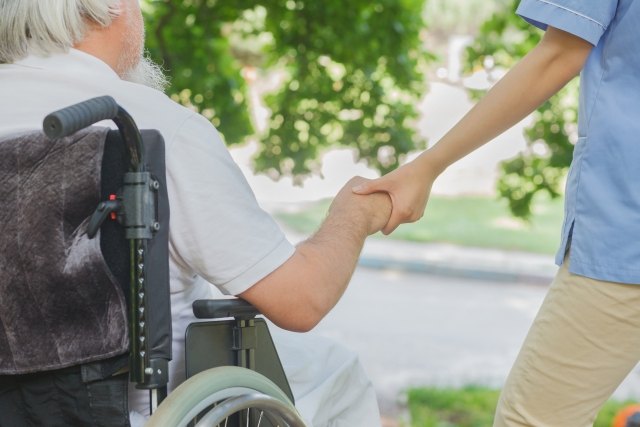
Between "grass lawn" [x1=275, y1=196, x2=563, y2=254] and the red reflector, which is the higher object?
the red reflector

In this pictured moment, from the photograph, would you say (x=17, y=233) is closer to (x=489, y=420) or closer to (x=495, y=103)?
(x=495, y=103)

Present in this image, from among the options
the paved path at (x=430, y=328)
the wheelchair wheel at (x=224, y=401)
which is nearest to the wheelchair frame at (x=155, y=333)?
the wheelchair wheel at (x=224, y=401)

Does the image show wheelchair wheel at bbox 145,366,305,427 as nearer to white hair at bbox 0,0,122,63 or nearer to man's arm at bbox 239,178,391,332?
man's arm at bbox 239,178,391,332

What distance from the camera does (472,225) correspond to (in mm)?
12680

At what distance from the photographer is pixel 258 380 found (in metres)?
1.69

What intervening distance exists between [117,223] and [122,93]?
0.26 m

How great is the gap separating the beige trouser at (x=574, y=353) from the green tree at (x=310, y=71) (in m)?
2.31

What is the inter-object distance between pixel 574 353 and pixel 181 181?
74cm

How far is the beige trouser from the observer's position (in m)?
1.72

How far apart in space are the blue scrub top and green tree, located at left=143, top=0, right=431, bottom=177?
7.68 ft

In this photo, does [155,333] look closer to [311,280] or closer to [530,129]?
[311,280]

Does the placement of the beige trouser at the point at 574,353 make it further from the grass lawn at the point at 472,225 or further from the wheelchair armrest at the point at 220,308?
the grass lawn at the point at 472,225

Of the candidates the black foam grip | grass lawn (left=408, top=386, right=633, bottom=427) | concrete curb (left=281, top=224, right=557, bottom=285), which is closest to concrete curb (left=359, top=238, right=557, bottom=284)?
concrete curb (left=281, top=224, right=557, bottom=285)

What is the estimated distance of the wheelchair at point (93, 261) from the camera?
1.54 m
